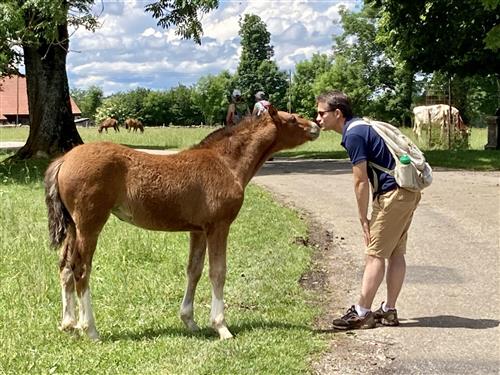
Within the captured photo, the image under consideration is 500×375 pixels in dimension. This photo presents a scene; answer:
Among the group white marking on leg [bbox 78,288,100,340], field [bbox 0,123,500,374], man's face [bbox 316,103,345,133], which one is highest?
man's face [bbox 316,103,345,133]

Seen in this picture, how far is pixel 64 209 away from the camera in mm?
5566

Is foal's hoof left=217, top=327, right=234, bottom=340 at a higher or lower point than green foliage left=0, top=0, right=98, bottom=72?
lower

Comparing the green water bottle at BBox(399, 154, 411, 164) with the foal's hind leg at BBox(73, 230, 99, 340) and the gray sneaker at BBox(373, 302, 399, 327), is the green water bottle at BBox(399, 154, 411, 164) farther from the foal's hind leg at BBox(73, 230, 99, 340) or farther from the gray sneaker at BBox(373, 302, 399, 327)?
the foal's hind leg at BBox(73, 230, 99, 340)

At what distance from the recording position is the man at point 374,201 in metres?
5.98

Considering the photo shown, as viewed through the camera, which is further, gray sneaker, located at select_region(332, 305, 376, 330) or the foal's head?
the foal's head

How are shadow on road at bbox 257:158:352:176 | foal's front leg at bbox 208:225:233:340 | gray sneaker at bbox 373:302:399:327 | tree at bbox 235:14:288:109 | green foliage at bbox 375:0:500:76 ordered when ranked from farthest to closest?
tree at bbox 235:14:288:109
green foliage at bbox 375:0:500:76
shadow on road at bbox 257:158:352:176
gray sneaker at bbox 373:302:399:327
foal's front leg at bbox 208:225:233:340

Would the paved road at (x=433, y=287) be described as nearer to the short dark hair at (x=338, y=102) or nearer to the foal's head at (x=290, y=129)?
the foal's head at (x=290, y=129)

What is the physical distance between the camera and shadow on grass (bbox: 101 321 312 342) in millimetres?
5680

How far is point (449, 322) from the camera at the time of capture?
6.28 metres

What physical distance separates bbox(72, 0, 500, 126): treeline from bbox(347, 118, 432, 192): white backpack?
3030 mm

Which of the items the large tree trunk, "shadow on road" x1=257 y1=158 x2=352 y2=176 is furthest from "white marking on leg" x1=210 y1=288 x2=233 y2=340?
the large tree trunk

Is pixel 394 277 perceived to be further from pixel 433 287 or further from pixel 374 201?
pixel 433 287

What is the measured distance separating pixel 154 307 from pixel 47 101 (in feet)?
55.7

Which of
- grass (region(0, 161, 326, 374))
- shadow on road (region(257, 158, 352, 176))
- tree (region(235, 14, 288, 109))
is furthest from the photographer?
tree (region(235, 14, 288, 109))
